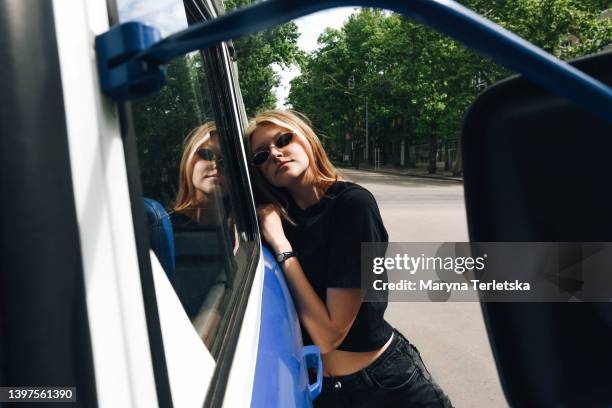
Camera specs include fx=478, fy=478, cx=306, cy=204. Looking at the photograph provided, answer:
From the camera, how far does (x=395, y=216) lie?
36.1ft

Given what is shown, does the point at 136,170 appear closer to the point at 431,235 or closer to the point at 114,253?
the point at 114,253

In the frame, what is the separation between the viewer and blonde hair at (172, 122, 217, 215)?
0.80m

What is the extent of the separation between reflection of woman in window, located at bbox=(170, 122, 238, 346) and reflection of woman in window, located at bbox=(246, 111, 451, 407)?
0.47 m

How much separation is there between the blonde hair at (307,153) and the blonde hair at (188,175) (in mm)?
797

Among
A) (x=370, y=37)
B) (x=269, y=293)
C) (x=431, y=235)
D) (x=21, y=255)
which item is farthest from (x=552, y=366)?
(x=370, y=37)

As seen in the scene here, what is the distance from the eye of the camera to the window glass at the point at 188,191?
25.3 inches

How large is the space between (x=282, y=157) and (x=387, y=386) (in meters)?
0.92

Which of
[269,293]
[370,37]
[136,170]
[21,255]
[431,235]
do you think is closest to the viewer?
[21,255]

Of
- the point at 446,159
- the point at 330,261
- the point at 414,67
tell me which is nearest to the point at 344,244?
the point at 330,261

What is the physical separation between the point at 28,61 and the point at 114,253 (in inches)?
6.7

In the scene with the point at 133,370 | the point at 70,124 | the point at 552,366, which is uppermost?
the point at 70,124

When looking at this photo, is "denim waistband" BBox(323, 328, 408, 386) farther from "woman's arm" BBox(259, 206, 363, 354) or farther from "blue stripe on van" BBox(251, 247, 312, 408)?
"blue stripe on van" BBox(251, 247, 312, 408)

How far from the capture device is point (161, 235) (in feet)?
2.17

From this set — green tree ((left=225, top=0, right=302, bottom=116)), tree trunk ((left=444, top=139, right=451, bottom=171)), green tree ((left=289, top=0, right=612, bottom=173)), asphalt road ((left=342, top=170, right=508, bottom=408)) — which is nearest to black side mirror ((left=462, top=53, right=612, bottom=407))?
asphalt road ((left=342, top=170, right=508, bottom=408))
